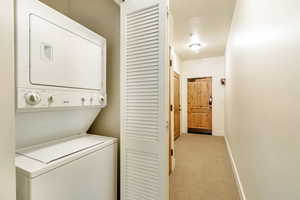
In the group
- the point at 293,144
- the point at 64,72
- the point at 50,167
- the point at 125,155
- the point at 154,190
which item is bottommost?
the point at 154,190

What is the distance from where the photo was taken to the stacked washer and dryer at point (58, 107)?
0.89 meters

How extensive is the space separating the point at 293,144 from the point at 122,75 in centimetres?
127

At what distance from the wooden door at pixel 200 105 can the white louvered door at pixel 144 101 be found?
4.24m

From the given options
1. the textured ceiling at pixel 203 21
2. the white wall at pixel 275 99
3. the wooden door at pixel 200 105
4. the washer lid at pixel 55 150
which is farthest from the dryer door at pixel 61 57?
the wooden door at pixel 200 105

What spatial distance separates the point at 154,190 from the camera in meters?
1.31

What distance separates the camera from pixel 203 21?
2.79 metres

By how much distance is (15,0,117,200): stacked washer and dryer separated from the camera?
89 cm

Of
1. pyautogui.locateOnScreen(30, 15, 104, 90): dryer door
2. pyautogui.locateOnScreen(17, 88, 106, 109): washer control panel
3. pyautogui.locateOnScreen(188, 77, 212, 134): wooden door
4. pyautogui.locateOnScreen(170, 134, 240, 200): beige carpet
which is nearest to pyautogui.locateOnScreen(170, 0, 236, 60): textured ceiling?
pyautogui.locateOnScreen(188, 77, 212, 134): wooden door

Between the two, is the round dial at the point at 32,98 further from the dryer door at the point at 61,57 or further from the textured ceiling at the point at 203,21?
the textured ceiling at the point at 203,21

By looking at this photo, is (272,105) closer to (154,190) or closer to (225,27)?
(154,190)

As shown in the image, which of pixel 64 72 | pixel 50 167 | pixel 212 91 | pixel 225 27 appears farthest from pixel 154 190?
pixel 212 91

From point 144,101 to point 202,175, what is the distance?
1834 millimetres

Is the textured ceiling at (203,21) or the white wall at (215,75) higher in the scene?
the textured ceiling at (203,21)

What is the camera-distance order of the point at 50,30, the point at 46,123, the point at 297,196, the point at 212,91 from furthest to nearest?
the point at 212,91 < the point at 46,123 < the point at 50,30 < the point at 297,196
